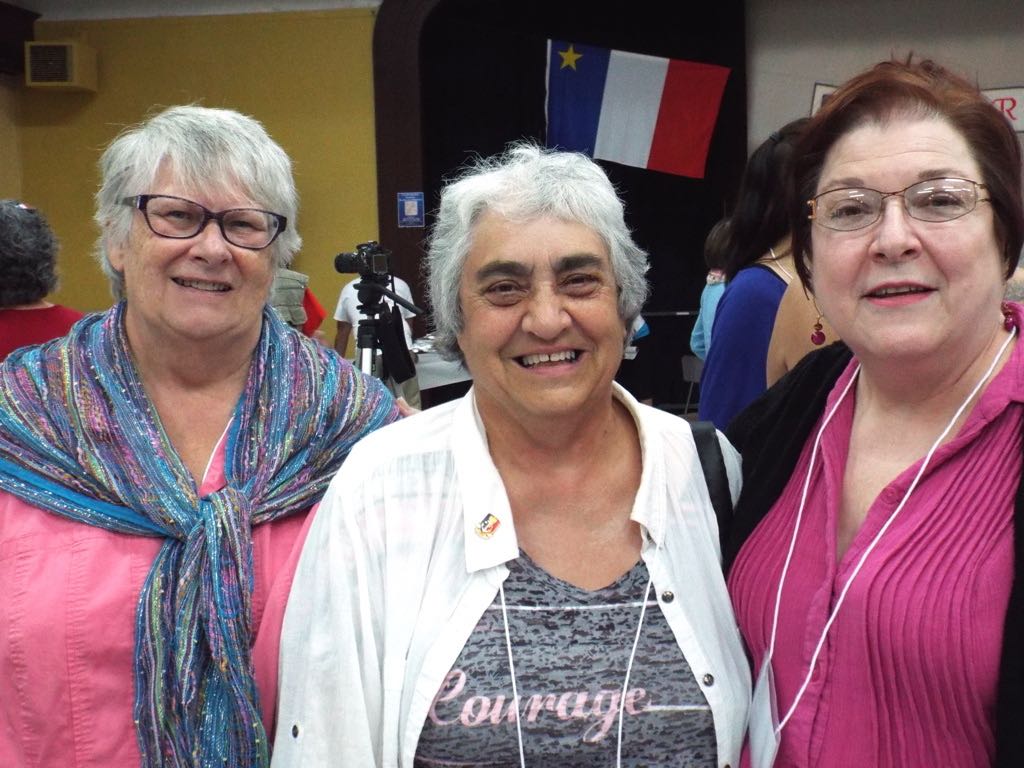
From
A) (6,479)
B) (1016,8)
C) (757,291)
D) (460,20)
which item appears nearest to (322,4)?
(460,20)

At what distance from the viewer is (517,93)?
25.3 feet

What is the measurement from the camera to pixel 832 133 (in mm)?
1479

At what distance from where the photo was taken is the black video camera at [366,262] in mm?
3195

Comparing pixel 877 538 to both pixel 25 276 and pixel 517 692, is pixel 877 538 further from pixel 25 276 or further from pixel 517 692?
pixel 25 276

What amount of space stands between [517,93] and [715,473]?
21.2ft

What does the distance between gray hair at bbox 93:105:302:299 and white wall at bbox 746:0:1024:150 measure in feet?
21.7

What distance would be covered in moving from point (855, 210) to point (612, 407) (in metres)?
0.51

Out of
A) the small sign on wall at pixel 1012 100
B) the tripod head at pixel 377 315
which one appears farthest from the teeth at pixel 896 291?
the small sign on wall at pixel 1012 100

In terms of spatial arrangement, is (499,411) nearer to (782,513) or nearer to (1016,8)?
(782,513)

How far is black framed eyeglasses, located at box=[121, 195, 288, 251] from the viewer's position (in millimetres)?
1659

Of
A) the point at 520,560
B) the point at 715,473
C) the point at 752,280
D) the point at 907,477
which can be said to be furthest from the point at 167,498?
the point at 752,280

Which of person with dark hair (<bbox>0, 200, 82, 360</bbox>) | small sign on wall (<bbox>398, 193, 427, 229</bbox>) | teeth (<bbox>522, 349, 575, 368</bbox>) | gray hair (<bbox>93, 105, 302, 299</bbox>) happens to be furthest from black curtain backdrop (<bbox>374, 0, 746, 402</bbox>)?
teeth (<bbox>522, 349, 575, 368</bbox>)

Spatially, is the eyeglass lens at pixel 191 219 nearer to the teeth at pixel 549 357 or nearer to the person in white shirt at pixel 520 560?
the person in white shirt at pixel 520 560

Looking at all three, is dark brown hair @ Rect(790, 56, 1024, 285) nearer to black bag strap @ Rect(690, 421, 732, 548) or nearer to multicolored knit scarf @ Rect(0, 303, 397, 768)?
black bag strap @ Rect(690, 421, 732, 548)
